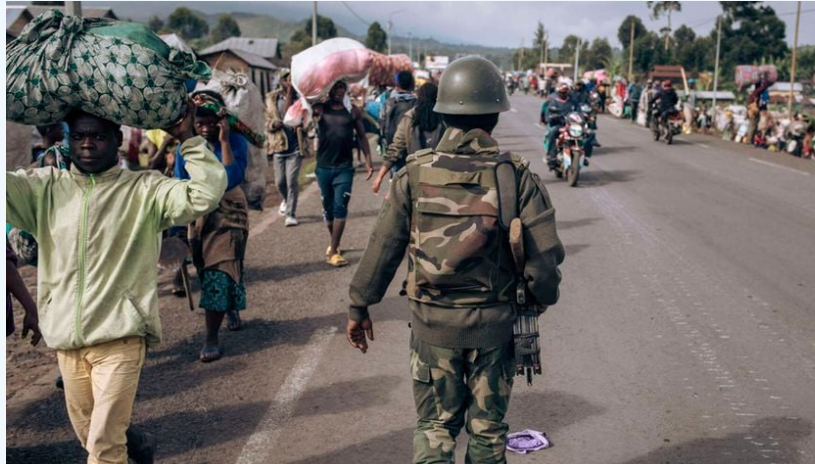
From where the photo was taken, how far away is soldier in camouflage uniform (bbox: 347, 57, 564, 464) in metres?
3.02

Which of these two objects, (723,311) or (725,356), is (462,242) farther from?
(723,311)

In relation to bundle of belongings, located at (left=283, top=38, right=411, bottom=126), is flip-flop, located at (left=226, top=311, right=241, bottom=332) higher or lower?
lower

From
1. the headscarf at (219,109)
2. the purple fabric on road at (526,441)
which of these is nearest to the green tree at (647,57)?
the headscarf at (219,109)

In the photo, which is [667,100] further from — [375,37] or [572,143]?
[375,37]

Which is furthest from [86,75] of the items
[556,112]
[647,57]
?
[647,57]

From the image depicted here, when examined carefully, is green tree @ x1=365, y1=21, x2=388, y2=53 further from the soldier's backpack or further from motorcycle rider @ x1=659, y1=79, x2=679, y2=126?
the soldier's backpack

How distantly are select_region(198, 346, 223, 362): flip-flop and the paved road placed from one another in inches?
2.8

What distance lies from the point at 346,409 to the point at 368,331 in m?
1.44

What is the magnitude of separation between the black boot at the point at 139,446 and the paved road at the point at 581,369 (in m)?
0.33

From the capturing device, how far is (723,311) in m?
6.34

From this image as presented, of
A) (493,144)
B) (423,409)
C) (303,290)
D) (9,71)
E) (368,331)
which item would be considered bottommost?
(303,290)

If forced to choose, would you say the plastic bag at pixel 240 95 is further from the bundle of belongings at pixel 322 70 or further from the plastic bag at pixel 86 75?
the plastic bag at pixel 86 75

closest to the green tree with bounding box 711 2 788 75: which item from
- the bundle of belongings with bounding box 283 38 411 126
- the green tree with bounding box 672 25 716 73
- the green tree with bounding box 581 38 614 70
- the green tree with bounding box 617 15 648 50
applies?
the green tree with bounding box 672 25 716 73

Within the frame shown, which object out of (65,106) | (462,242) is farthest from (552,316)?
(65,106)
